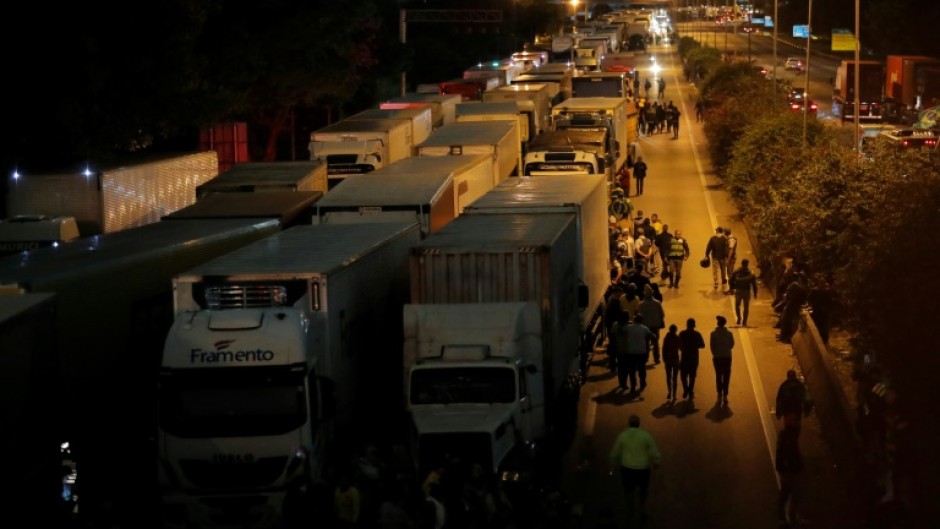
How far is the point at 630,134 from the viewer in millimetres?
53344

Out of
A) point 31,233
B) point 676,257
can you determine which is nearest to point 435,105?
point 676,257

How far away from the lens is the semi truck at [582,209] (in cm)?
2220

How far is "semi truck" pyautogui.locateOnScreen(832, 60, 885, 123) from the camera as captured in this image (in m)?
66.6

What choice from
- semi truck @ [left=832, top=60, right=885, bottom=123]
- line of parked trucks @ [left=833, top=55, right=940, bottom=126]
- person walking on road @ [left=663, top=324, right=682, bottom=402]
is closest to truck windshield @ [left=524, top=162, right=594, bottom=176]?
person walking on road @ [left=663, top=324, right=682, bottom=402]

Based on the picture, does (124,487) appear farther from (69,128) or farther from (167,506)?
(69,128)

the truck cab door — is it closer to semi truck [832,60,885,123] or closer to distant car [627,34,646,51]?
semi truck [832,60,885,123]

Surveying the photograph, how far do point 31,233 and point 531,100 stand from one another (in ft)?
83.0

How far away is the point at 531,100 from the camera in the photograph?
49.0 meters

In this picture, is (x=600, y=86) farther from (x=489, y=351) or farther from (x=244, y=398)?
(x=244, y=398)

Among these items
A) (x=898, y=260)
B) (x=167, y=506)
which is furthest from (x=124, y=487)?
(x=898, y=260)

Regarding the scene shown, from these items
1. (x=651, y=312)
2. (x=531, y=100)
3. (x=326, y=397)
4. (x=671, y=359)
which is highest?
(x=531, y=100)

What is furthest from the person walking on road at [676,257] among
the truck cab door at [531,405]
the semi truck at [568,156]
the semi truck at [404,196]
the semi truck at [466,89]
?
the semi truck at [466,89]

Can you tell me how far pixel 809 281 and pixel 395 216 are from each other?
724 cm

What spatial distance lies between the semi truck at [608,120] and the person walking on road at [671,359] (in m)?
18.2
